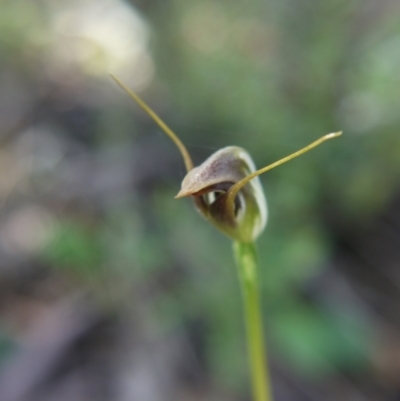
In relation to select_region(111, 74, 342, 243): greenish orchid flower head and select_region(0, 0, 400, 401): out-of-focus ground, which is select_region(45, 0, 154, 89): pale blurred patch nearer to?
select_region(0, 0, 400, 401): out-of-focus ground

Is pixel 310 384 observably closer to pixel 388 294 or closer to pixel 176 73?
pixel 388 294

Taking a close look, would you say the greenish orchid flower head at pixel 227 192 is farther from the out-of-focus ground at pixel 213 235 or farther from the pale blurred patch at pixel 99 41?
the pale blurred patch at pixel 99 41

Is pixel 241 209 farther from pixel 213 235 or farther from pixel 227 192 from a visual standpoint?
pixel 213 235

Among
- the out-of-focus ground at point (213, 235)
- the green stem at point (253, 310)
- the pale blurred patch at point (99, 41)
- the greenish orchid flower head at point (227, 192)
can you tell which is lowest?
the green stem at point (253, 310)

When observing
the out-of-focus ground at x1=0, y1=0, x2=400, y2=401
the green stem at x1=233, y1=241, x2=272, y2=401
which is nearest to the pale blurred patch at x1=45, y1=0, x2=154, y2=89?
the out-of-focus ground at x1=0, y1=0, x2=400, y2=401

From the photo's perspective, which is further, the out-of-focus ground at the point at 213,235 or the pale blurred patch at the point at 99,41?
the pale blurred patch at the point at 99,41

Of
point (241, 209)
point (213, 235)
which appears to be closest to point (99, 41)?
point (213, 235)

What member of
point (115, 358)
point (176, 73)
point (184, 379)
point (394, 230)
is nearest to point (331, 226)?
point (394, 230)

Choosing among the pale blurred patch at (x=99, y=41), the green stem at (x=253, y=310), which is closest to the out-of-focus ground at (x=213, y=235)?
the pale blurred patch at (x=99, y=41)

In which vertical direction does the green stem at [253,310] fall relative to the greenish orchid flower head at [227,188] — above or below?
below
